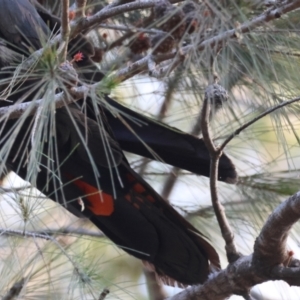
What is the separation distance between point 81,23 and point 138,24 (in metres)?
0.70

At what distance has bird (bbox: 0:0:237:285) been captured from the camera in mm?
1766

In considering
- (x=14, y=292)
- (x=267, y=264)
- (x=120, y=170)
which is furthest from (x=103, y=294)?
(x=120, y=170)

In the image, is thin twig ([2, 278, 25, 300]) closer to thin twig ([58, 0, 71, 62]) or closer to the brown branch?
the brown branch

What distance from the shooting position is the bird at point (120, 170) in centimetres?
177

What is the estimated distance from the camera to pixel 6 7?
190 centimetres

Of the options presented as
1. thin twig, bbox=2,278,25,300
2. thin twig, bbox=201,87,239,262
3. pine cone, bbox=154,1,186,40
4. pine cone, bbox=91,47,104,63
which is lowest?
thin twig, bbox=2,278,25,300

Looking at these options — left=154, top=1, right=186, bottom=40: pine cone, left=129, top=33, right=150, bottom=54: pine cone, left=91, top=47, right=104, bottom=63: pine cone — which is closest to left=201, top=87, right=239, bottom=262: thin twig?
left=154, top=1, right=186, bottom=40: pine cone

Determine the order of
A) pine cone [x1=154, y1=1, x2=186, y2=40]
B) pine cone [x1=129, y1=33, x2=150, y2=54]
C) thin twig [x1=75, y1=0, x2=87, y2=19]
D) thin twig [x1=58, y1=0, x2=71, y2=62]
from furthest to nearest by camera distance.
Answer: pine cone [x1=129, y1=33, x2=150, y2=54] < pine cone [x1=154, y1=1, x2=186, y2=40] < thin twig [x1=75, y1=0, x2=87, y2=19] < thin twig [x1=58, y1=0, x2=71, y2=62]

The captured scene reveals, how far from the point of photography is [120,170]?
77.5 inches

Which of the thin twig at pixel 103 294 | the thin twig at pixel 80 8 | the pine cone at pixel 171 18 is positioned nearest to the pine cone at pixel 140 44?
the pine cone at pixel 171 18

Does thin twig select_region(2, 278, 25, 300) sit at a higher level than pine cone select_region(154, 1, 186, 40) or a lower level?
lower

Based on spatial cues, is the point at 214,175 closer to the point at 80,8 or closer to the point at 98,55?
the point at 80,8

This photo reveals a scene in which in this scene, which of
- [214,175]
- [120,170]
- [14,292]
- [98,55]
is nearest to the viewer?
[214,175]

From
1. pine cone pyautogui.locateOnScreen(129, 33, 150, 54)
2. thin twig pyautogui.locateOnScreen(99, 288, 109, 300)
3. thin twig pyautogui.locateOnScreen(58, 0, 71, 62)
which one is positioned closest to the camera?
thin twig pyautogui.locateOnScreen(58, 0, 71, 62)
